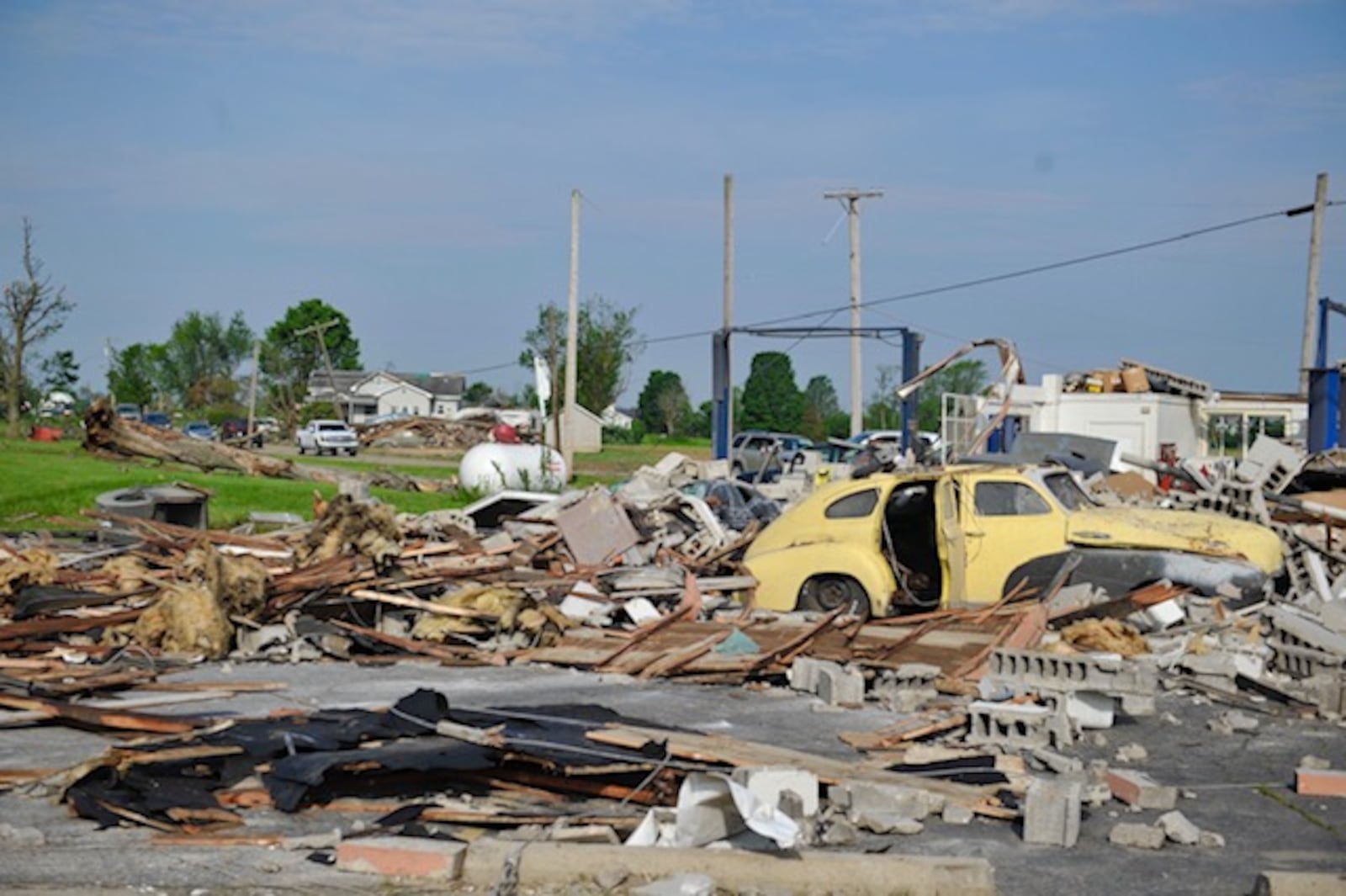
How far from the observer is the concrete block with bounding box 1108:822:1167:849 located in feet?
23.9

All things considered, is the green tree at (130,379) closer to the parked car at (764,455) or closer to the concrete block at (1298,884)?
the parked car at (764,455)

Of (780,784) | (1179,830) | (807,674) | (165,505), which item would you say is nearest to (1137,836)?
(1179,830)

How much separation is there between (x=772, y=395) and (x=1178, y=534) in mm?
80586

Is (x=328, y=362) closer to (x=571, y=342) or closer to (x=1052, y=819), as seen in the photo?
(x=571, y=342)

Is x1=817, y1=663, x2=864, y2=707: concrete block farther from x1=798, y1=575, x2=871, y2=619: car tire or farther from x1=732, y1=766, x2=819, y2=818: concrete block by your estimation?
x1=732, y1=766, x2=819, y2=818: concrete block

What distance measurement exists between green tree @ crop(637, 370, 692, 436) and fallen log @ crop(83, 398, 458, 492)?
59265 mm

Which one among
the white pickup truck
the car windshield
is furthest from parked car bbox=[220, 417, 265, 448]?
the car windshield

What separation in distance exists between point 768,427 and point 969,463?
7307 centimetres

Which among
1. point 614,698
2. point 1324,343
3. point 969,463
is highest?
point 1324,343

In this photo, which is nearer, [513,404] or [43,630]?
[43,630]

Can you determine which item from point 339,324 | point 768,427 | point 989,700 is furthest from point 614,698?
point 339,324

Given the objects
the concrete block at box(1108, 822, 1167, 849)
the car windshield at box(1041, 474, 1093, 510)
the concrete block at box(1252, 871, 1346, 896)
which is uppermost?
the car windshield at box(1041, 474, 1093, 510)

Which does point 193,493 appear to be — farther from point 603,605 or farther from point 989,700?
point 989,700

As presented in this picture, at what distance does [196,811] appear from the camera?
7508 millimetres
